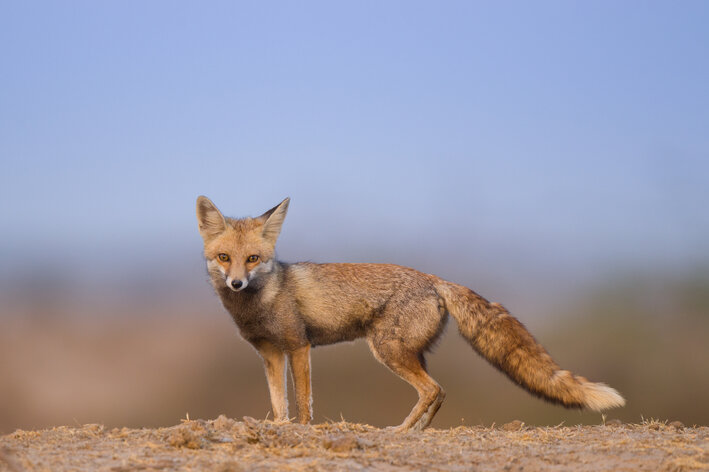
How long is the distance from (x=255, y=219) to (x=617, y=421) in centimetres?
443

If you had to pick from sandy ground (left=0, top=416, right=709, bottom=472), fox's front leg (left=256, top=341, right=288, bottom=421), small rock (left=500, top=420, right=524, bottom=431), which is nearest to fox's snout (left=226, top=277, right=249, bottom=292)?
fox's front leg (left=256, top=341, right=288, bottom=421)

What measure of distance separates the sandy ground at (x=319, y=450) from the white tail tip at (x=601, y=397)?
0.45 meters

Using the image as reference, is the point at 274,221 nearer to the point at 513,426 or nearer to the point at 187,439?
the point at 187,439

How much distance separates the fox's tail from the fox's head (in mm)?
1890

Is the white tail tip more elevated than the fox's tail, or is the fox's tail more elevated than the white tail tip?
the fox's tail

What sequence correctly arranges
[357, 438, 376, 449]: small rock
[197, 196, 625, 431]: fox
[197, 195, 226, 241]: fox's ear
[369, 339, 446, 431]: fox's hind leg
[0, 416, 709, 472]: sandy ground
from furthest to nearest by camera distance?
1. [197, 195, 226, 241]: fox's ear
2. [197, 196, 625, 431]: fox
3. [369, 339, 446, 431]: fox's hind leg
4. [357, 438, 376, 449]: small rock
5. [0, 416, 709, 472]: sandy ground

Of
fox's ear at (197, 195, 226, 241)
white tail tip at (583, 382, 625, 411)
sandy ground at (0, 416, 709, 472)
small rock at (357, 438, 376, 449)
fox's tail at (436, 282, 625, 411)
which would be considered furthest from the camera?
fox's ear at (197, 195, 226, 241)

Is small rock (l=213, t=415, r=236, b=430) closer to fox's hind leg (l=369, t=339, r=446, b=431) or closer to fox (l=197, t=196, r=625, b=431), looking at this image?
fox (l=197, t=196, r=625, b=431)

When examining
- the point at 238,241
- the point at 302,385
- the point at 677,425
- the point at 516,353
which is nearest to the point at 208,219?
the point at 238,241

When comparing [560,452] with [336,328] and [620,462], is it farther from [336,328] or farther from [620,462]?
[336,328]

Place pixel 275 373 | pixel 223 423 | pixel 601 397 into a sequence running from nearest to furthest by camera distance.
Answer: pixel 223 423
pixel 601 397
pixel 275 373

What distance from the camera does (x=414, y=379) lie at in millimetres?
7422

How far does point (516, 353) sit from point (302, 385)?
223 cm

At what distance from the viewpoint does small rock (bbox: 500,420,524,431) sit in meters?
7.32
